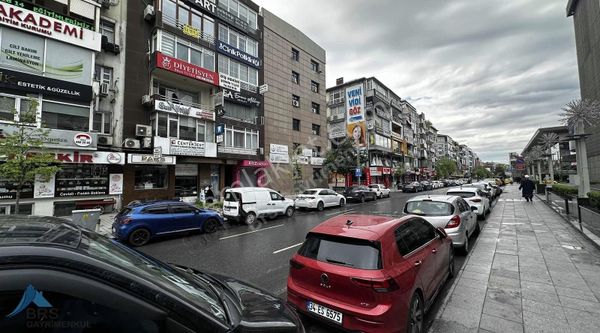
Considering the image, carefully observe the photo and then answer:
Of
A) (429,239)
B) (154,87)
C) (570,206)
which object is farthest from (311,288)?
(154,87)

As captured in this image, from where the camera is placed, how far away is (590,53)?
2791cm

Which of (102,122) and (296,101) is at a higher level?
(296,101)

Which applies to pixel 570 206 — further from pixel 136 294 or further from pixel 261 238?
pixel 136 294

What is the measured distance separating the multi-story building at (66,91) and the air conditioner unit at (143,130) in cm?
145

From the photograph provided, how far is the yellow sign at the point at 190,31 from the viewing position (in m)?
18.6

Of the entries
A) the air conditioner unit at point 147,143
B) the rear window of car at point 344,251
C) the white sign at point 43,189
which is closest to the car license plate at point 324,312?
the rear window of car at point 344,251

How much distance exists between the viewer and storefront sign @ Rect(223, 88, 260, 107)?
21.3 meters

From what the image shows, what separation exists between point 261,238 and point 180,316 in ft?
27.7

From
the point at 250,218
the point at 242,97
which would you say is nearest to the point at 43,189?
the point at 250,218

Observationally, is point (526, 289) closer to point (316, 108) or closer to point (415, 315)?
point (415, 315)

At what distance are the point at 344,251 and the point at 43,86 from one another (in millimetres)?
17552

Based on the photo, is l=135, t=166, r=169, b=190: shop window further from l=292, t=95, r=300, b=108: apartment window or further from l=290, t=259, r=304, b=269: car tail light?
l=290, t=259, r=304, b=269: car tail light

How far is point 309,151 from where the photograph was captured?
30.3 meters

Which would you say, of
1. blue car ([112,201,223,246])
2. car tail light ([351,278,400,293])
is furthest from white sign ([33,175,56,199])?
car tail light ([351,278,400,293])
